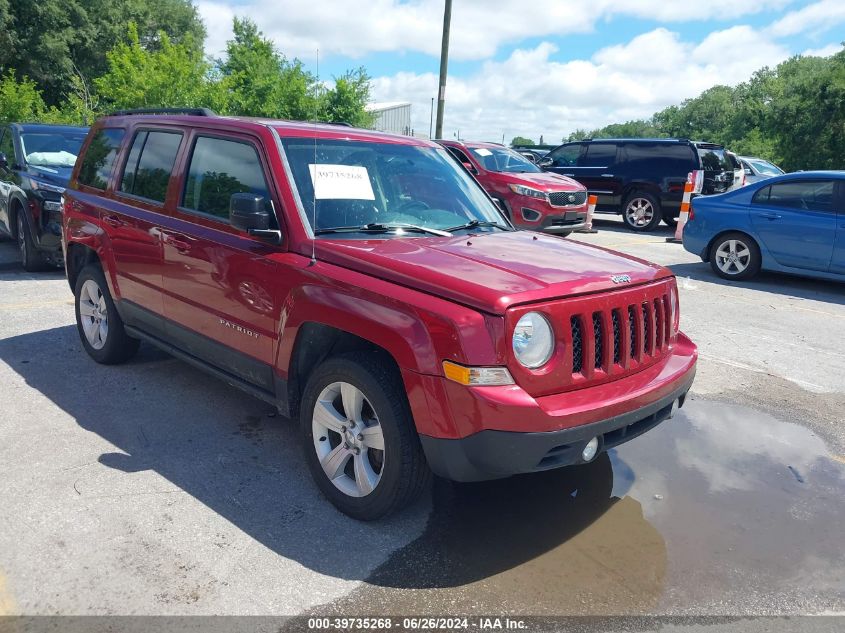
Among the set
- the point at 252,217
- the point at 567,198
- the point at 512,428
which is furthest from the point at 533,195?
the point at 512,428

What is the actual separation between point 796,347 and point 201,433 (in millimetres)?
5485

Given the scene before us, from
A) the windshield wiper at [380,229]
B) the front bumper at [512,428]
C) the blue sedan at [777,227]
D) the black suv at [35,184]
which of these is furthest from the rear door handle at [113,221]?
the blue sedan at [777,227]

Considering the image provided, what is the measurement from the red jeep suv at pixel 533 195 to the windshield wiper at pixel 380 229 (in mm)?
8393

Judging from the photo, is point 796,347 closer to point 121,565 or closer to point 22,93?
point 121,565

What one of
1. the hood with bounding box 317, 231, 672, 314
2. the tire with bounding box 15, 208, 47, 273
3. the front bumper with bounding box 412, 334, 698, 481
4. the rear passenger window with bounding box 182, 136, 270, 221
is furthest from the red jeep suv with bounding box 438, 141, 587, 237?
the front bumper with bounding box 412, 334, 698, 481

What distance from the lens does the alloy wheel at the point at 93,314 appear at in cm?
542

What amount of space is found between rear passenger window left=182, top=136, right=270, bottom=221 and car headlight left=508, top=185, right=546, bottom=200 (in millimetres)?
8833

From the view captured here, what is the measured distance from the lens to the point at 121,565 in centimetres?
298

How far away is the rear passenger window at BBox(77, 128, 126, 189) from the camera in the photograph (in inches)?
208

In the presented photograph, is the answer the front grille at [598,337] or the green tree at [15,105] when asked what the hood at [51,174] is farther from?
the green tree at [15,105]

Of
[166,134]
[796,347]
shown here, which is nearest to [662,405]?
[166,134]

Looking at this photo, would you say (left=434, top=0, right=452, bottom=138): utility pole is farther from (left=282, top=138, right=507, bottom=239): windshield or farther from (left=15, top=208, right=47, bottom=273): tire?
(left=282, top=138, right=507, bottom=239): windshield

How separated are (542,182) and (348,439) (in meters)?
10.2

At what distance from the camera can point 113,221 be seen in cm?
505
